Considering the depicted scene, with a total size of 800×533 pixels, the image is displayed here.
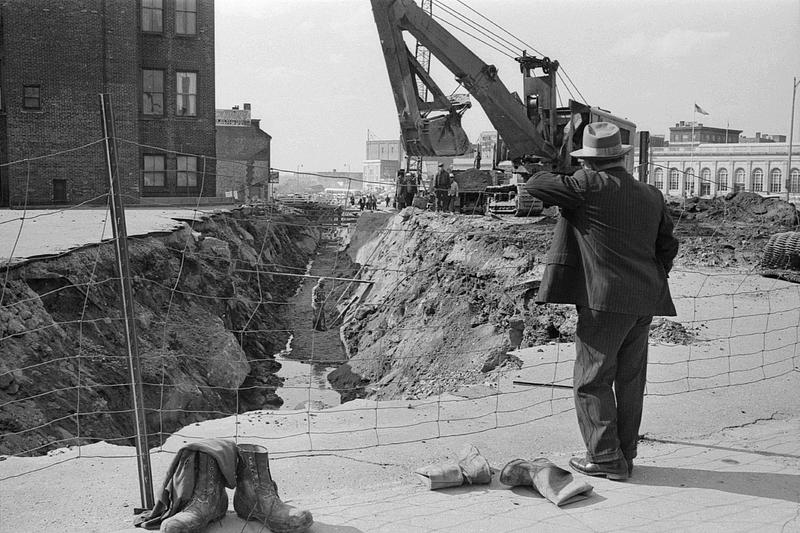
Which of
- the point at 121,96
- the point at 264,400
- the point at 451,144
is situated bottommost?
the point at 264,400

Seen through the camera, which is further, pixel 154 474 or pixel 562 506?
pixel 154 474

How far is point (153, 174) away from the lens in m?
32.8

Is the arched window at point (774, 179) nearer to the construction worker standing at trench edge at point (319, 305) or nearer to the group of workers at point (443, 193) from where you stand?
the group of workers at point (443, 193)

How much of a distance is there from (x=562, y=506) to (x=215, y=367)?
365 inches

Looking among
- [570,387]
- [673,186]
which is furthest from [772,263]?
[673,186]

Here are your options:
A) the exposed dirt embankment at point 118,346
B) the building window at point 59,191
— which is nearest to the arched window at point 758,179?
the building window at point 59,191

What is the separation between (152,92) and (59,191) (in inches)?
231

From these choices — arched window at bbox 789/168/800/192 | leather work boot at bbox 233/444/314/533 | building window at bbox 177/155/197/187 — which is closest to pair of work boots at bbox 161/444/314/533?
leather work boot at bbox 233/444/314/533

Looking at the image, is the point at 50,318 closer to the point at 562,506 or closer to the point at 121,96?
the point at 562,506

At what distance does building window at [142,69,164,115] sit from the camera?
1307 inches

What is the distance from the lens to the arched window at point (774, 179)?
7144 cm

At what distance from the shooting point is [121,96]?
31641 mm

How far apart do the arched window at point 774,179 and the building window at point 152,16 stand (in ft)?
190

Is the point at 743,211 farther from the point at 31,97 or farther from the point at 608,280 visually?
the point at 31,97
